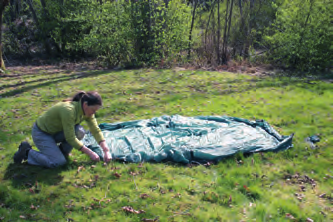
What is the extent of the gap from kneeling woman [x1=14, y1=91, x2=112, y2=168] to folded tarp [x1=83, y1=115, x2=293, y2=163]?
Result: 1.96 ft

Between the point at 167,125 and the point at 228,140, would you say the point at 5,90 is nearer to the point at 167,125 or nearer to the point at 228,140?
the point at 167,125

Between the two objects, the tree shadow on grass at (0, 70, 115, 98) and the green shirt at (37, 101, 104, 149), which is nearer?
the green shirt at (37, 101, 104, 149)

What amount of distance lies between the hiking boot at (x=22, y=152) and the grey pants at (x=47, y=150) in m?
0.06

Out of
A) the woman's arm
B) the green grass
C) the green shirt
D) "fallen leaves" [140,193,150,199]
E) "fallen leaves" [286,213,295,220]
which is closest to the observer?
"fallen leaves" [286,213,295,220]

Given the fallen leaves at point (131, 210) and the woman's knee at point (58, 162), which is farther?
the woman's knee at point (58, 162)

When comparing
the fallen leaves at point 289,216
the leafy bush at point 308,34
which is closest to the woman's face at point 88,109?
the fallen leaves at point 289,216

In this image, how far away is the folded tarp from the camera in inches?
167

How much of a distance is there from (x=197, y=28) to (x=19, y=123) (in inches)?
372

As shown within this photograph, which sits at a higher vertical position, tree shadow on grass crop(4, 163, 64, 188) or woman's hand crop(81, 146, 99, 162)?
woman's hand crop(81, 146, 99, 162)

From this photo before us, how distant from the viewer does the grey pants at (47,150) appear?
12.6ft

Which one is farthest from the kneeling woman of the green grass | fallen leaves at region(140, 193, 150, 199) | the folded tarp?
fallen leaves at region(140, 193, 150, 199)

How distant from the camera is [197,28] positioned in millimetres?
13242

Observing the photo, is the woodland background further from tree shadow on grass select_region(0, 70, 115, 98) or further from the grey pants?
the grey pants

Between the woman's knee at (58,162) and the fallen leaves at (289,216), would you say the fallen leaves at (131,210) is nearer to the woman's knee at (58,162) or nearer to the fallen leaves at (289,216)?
the woman's knee at (58,162)
